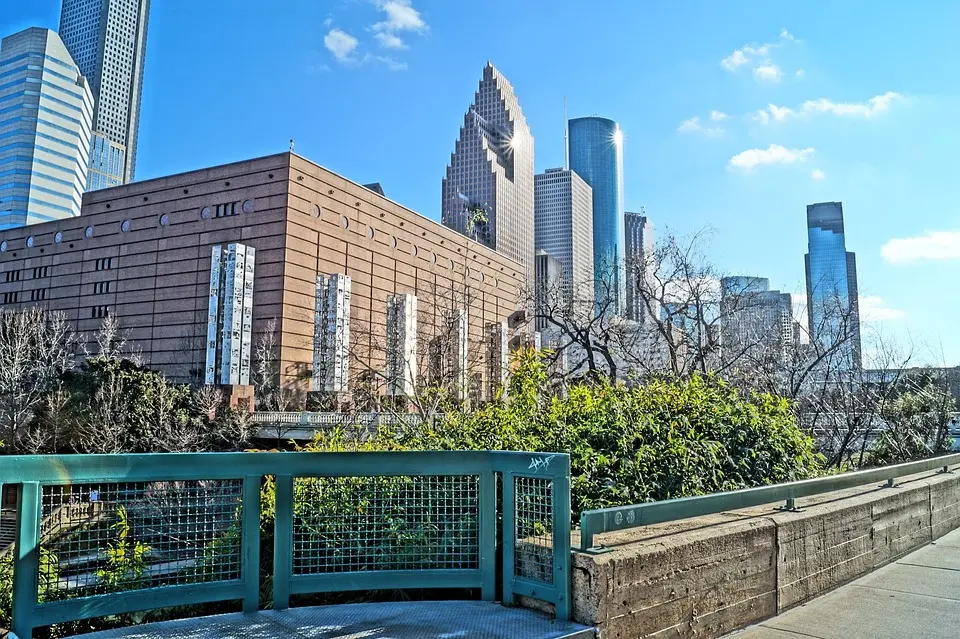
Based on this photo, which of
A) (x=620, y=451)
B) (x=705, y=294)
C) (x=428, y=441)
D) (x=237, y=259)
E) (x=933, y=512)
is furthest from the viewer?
(x=237, y=259)

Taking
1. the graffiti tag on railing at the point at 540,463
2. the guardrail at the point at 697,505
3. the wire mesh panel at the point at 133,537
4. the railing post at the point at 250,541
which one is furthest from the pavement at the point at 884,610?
the wire mesh panel at the point at 133,537

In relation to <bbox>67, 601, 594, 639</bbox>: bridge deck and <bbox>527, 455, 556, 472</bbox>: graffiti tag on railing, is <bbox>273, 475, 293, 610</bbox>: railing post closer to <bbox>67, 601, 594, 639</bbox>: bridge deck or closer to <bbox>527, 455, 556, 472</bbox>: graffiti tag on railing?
<bbox>67, 601, 594, 639</bbox>: bridge deck

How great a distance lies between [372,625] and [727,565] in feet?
8.49

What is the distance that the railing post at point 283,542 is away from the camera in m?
4.45

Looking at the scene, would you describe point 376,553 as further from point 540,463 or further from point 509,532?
point 540,463

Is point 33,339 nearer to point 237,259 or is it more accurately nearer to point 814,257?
point 237,259

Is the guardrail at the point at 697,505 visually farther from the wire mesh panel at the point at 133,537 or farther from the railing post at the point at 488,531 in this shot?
the wire mesh panel at the point at 133,537

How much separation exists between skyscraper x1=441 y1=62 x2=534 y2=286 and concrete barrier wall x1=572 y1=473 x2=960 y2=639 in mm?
146978

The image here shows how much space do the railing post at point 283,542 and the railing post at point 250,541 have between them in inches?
4.6

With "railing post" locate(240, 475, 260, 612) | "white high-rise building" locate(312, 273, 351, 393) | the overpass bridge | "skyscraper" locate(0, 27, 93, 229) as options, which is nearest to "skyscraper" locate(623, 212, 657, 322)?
the overpass bridge

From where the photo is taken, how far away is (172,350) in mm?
70312

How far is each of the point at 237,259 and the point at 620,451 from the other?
209 ft

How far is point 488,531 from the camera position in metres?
4.73

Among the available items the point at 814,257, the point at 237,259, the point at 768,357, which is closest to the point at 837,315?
the point at 768,357
